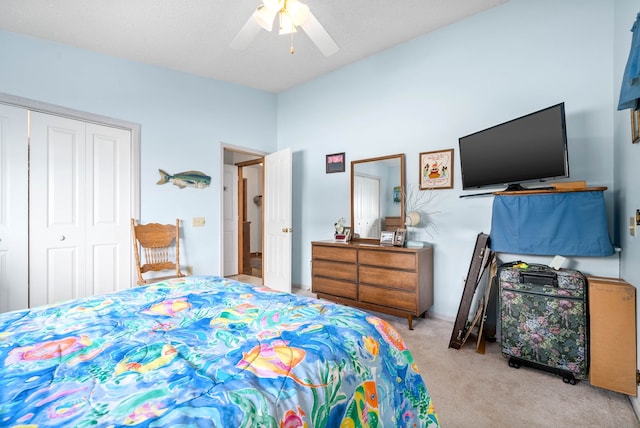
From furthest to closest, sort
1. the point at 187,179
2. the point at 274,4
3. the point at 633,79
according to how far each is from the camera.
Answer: the point at 187,179 → the point at 274,4 → the point at 633,79

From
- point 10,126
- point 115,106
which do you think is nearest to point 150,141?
point 115,106

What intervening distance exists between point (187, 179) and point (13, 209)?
161 cm

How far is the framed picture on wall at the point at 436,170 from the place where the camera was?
10.1 ft

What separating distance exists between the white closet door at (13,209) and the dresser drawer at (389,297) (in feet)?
10.6

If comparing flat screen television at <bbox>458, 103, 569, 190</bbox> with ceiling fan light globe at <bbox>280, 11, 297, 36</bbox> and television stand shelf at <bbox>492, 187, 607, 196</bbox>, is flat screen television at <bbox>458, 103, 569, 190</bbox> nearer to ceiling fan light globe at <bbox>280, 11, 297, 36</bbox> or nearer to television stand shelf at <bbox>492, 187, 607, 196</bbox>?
television stand shelf at <bbox>492, 187, 607, 196</bbox>

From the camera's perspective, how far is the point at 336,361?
0.92 metres

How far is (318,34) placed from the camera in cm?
218

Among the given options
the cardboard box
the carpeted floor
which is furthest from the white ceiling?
the carpeted floor

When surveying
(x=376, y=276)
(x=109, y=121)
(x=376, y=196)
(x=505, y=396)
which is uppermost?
(x=109, y=121)

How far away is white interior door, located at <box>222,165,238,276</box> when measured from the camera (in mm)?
5441

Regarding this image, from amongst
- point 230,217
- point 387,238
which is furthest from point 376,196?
point 230,217

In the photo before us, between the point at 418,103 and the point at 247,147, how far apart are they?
2412mm

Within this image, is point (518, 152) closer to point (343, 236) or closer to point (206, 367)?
point (343, 236)

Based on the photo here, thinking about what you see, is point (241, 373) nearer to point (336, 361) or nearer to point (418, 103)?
point (336, 361)
